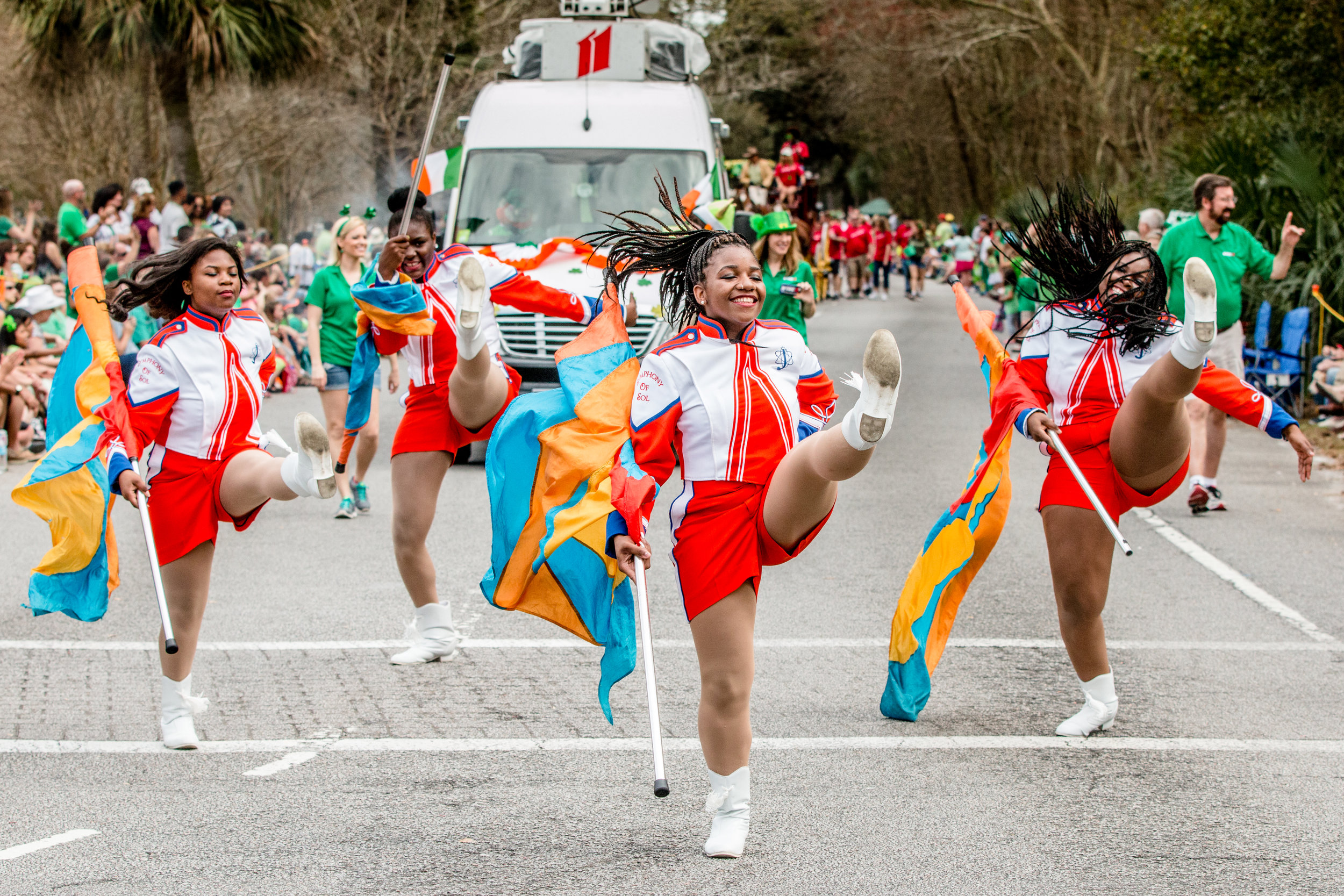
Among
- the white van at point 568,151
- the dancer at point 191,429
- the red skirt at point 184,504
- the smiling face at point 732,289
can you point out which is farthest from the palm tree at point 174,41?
the smiling face at point 732,289

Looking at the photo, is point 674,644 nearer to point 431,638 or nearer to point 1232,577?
point 431,638

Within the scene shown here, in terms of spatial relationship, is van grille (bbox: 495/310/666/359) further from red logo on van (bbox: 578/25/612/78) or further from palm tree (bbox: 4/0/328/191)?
palm tree (bbox: 4/0/328/191)

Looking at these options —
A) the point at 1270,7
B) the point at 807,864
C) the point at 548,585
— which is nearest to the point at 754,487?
the point at 548,585

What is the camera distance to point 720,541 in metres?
4.39

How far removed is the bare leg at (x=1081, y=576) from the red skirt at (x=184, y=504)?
287cm

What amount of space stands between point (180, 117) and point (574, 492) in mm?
20152

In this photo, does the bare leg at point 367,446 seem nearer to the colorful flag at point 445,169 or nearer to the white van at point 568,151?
the white van at point 568,151

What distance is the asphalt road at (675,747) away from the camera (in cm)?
441

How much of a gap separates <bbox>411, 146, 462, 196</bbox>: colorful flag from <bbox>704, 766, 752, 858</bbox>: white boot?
8.60 meters

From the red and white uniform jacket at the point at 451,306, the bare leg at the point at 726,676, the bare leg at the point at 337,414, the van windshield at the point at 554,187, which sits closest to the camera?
the bare leg at the point at 726,676

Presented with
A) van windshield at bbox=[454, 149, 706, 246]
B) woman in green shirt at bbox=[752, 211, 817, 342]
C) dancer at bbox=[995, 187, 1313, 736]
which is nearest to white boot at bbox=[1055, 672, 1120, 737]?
dancer at bbox=[995, 187, 1313, 736]

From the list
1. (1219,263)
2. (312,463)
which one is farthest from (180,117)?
(312,463)

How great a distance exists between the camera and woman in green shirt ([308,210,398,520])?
32.4ft

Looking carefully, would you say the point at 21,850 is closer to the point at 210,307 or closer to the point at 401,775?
the point at 401,775
